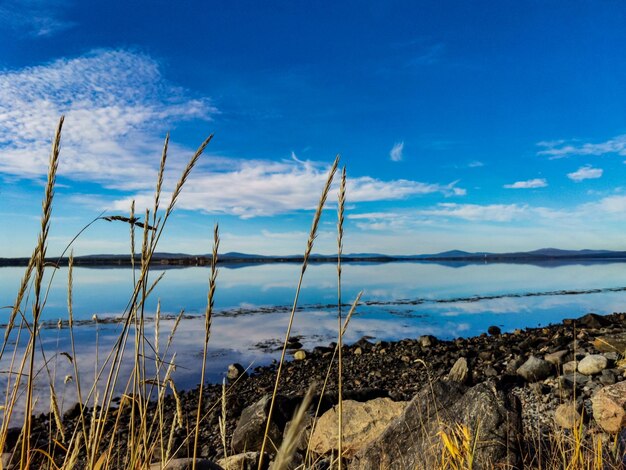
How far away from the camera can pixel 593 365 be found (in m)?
9.16

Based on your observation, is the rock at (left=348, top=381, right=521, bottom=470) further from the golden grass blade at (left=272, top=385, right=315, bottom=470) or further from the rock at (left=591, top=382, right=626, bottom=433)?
the golden grass blade at (left=272, top=385, right=315, bottom=470)

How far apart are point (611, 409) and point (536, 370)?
13.8 feet

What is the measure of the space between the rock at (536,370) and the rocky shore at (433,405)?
0.02 metres

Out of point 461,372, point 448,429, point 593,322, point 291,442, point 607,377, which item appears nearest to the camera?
point 291,442

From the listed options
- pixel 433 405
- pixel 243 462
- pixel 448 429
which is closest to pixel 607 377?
pixel 433 405

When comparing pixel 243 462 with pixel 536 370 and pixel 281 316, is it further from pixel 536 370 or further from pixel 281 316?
pixel 281 316

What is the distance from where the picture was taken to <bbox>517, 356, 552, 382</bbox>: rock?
979cm

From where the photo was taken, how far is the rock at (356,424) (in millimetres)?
6129

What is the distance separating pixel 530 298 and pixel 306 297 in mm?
15472

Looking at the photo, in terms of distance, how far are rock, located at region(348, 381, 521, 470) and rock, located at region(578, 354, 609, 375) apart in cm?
548

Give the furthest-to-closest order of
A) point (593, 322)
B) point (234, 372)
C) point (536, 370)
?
point (593, 322)
point (234, 372)
point (536, 370)

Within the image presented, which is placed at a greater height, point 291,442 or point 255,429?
point 291,442

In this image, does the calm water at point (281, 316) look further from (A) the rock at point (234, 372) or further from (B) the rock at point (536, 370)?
(B) the rock at point (536, 370)

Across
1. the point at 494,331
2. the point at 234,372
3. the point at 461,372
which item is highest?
the point at 461,372
